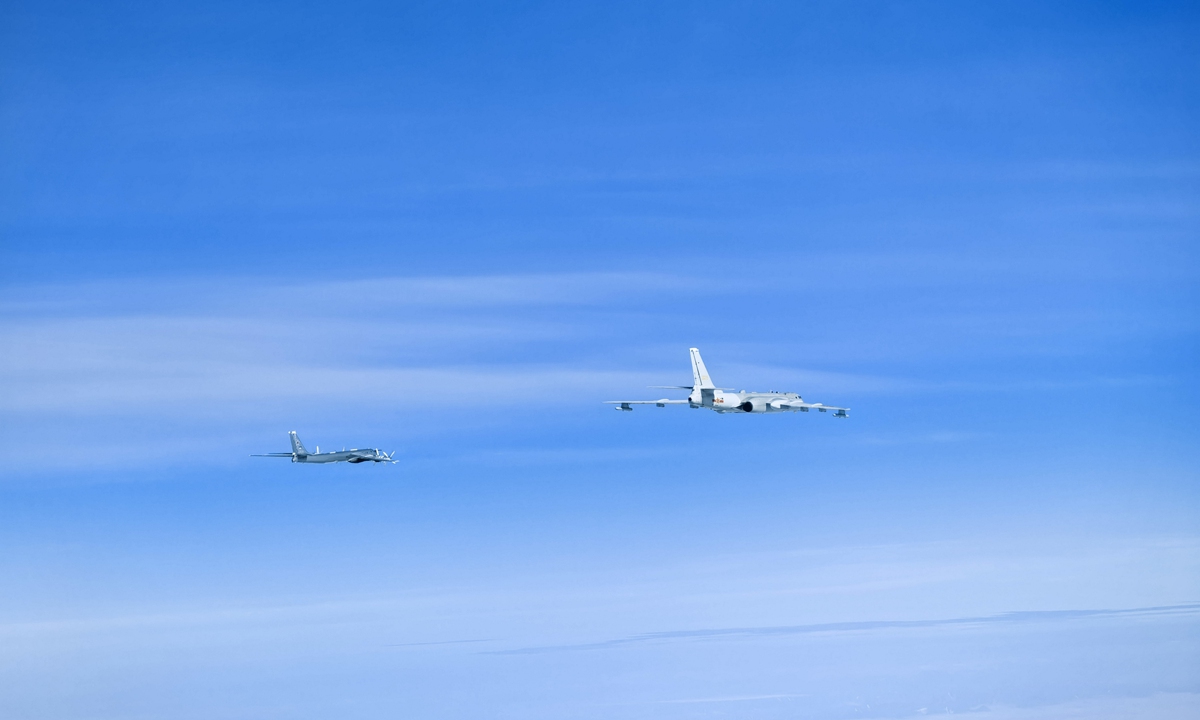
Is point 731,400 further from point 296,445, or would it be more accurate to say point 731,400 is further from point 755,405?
point 296,445

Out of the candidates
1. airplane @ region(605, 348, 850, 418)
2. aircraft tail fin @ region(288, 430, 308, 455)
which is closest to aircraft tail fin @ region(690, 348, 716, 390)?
airplane @ region(605, 348, 850, 418)

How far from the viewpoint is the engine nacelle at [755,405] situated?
129 metres

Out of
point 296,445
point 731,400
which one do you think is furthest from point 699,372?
point 296,445

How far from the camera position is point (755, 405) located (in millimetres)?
129375

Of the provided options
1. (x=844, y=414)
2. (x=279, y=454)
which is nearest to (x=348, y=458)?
(x=279, y=454)

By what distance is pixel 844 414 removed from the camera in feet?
421

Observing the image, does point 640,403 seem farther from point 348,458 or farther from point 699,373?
point 348,458

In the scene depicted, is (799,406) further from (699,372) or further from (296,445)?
(296,445)

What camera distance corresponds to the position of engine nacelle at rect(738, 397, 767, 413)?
129 meters

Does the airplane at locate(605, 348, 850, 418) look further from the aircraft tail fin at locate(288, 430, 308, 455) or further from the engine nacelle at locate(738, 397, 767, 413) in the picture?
the aircraft tail fin at locate(288, 430, 308, 455)

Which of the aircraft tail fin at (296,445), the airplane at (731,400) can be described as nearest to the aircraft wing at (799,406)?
the airplane at (731,400)

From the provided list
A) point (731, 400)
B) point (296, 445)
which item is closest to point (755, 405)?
point (731, 400)

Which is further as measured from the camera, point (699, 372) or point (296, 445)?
point (296, 445)

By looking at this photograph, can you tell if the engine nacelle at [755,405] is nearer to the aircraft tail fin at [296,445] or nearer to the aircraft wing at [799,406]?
the aircraft wing at [799,406]
